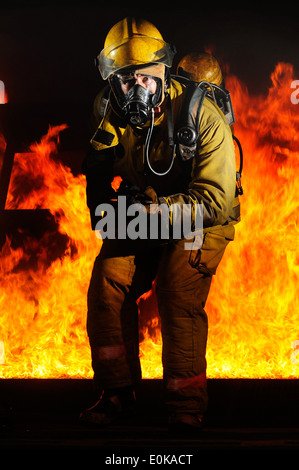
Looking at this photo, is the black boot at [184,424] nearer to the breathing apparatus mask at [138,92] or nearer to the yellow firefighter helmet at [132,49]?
the breathing apparatus mask at [138,92]

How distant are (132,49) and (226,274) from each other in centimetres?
194

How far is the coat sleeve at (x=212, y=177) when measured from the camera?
2.86 meters

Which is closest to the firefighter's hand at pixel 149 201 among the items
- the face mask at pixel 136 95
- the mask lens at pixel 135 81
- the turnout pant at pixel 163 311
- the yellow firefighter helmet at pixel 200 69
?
the turnout pant at pixel 163 311

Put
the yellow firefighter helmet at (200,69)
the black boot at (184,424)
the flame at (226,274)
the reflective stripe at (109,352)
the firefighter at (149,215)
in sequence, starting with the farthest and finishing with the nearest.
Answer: the flame at (226,274) → the yellow firefighter helmet at (200,69) → the reflective stripe at (109,352) → the firefighter at (149,215) → the black boot at (184,424)

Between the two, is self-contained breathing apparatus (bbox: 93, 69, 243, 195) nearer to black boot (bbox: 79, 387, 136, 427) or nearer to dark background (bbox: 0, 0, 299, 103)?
black boot (bbox: 79, 387, 136, 427)

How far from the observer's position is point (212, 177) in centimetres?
291

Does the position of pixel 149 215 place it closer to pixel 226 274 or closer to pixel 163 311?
pixel 163 311

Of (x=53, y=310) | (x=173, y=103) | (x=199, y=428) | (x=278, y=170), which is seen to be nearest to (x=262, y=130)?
(x=278, y=170)

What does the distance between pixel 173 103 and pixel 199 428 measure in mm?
1700

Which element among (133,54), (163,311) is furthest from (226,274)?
(133,54)

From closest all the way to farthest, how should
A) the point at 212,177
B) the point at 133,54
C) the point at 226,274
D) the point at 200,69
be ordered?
1. the point at 212,177
2. the point at 133,54
3. the point at 200,69
4. the point at 226,274

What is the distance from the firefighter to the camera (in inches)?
113

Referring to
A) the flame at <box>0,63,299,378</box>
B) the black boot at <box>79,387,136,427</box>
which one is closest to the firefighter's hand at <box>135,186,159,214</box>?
the black boot at <box>79,387,136,427</box>

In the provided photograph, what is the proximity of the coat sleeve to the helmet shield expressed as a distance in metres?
0.42
